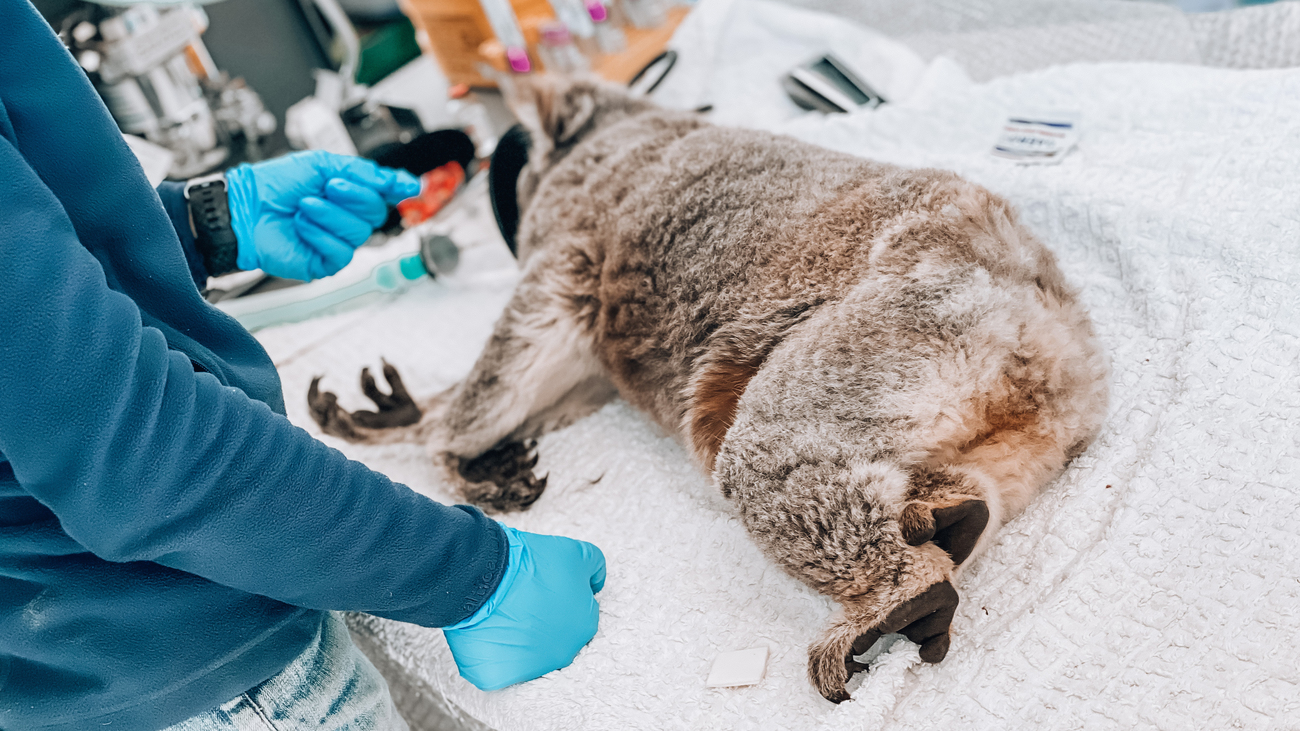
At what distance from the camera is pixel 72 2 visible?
2.81 meters

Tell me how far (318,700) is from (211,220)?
1159mm

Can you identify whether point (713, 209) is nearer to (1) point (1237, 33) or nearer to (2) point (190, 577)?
(2) point (190, 577)

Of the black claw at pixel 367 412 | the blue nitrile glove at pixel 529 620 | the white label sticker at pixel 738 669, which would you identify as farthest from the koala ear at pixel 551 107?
the white label sticker at pixel 738 669

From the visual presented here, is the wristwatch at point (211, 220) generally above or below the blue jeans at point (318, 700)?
above

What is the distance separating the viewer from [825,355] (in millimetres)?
1296

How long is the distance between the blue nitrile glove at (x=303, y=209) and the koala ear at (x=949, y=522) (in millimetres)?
1441

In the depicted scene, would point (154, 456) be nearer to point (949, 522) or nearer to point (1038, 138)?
point (949, 522)

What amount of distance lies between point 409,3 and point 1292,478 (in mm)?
3692

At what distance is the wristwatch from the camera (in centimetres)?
182

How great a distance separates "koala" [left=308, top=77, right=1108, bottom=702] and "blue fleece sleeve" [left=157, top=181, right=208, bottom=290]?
0.67m

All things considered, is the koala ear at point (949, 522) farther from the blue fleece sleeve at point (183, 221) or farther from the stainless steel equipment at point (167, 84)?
the stainless steel equipment at point (167, 84)

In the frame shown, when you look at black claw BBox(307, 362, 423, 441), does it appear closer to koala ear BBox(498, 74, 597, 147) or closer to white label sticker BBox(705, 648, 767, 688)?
koala ear BBox(498, 74, 597, 147)

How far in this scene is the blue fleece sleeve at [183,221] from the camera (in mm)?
1780

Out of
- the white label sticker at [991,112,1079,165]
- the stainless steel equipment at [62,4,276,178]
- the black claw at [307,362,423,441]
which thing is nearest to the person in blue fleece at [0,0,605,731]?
the black claw at [307,362,423,441]
